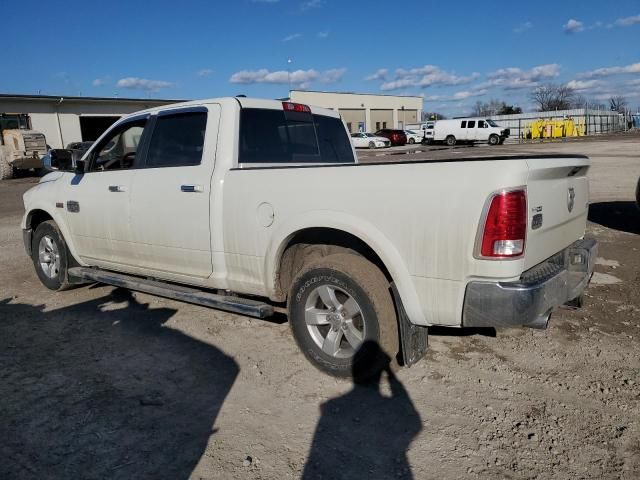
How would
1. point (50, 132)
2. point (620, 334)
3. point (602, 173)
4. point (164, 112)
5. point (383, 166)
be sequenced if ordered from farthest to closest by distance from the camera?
point (50, 132), point (602, 173), point (164, 112), point (620, 334), point (383, 166)

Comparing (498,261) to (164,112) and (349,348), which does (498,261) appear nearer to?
(349,348)

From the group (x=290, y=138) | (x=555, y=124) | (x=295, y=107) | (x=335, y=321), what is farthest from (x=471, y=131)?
(x=335, y=321)

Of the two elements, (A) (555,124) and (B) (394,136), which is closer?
(B) (394,136)

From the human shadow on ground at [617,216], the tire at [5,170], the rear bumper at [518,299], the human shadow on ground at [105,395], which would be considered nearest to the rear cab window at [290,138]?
the human shadow on ground at [105,395]

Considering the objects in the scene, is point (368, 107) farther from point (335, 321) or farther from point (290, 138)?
point (335, 321)

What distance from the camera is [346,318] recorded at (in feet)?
11.6

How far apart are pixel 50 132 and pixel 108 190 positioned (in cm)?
3336

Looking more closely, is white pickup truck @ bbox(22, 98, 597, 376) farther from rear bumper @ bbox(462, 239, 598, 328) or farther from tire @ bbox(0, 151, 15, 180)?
tire @ bbox(0, 151, 15, 180)

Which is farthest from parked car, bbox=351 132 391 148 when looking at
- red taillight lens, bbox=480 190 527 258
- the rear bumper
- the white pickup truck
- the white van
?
red taillight lens, bbox=480 190 527 258

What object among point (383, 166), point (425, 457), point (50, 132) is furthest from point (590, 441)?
point (50, 132)

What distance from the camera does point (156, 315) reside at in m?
5.06

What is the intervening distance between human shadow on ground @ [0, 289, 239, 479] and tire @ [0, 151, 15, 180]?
24330mm

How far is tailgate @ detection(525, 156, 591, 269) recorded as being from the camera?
2.92 metres

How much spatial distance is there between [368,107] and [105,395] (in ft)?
229
